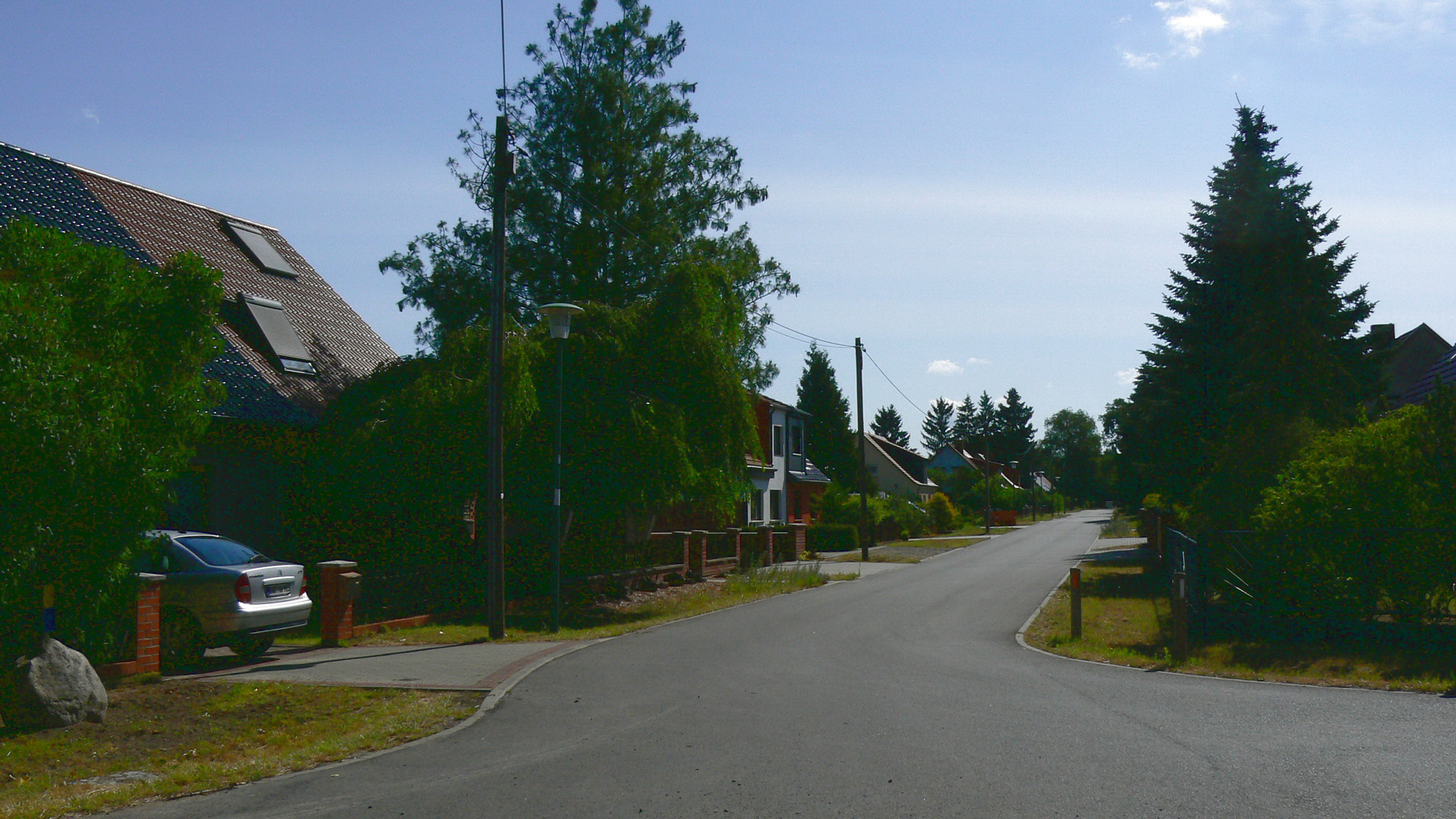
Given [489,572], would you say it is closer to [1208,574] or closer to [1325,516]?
[1208,574]

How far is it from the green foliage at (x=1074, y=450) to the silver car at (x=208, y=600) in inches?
5572

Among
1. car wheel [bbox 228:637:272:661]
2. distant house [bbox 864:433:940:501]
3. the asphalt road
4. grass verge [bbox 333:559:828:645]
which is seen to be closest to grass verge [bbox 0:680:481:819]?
the asphalt road

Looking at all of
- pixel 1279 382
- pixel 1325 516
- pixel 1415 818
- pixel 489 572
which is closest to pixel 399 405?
pixel 489 572

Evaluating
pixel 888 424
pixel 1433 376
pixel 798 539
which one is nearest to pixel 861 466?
pixel 798 539

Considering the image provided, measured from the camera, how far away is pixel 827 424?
79875mm

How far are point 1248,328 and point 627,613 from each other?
53.1 feet

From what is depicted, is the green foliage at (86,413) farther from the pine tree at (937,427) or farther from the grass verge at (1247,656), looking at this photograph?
the pine tree at (937,427)

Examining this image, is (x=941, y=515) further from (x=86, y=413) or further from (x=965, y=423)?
(x=965, y=423)

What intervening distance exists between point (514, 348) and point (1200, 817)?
43.3ft

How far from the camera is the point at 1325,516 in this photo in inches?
535

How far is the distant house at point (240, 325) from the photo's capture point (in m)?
17.8

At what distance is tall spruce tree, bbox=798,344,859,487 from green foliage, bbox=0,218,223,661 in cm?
6885

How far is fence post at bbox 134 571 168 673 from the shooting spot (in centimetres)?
1041

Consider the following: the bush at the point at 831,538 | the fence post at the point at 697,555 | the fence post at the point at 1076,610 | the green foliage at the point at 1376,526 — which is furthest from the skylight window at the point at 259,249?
the bush at the point at 831,538
